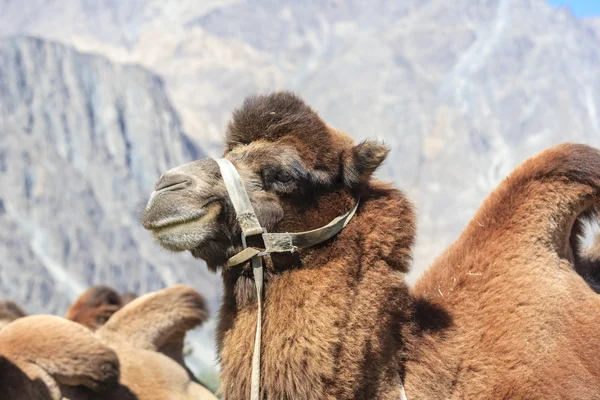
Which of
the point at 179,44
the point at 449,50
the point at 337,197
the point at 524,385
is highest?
the point at 449,50

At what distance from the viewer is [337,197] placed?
138 inches

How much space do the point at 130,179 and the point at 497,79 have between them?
93.5 metres

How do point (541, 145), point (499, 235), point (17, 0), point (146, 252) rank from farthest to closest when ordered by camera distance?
point (17, 0) < point (541, 145) < point (146, 252) < point (499, 235)

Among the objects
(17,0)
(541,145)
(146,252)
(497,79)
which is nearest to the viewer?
(146,252)

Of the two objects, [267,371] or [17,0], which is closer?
[267,371]

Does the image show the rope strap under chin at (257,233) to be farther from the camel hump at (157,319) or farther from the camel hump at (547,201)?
the camel hump at (157,319)

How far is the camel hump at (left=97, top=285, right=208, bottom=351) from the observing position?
593cm

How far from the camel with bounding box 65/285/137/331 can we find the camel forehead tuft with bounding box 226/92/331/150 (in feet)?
10.7

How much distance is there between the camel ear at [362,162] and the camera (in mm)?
3500

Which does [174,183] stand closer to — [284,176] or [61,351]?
[284,176]

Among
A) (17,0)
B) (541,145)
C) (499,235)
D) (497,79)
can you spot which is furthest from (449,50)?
(499,235)

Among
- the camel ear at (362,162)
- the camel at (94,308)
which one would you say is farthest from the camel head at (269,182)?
the camel at (94,308)

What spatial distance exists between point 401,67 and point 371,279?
5643 inches

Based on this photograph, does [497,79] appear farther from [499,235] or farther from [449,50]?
[499,235]
